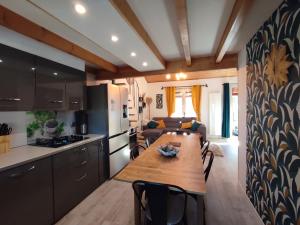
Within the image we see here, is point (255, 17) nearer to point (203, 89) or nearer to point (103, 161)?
point (103, 161)

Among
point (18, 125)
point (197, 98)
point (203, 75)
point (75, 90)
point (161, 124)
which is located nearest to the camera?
point (18, 125)

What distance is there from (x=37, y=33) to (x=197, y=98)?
605 centimetres

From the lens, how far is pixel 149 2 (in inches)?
58.9

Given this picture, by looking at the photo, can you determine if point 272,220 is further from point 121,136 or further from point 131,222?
point 121,136

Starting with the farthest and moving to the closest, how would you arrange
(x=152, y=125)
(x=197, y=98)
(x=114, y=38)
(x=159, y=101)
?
(x=159, y=101)
(x=197, y=98)
(x=152, y=125)
(x=114, y=38)

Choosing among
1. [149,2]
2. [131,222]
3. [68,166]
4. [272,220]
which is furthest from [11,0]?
[272,220]

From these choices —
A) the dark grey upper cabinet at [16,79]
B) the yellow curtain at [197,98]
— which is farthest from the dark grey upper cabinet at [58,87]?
the yellow curtain at [197,98]

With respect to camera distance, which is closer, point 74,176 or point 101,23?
point 101,23

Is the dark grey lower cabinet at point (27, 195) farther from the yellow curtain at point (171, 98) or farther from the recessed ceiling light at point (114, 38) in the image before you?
the yellow curtain at point (171, 98)

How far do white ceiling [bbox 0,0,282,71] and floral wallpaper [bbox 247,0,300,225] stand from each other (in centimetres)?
24

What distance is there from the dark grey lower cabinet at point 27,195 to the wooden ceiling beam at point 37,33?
4.62 ft

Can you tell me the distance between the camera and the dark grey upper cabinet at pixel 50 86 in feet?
6.74

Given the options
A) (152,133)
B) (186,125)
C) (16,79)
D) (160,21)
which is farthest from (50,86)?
(186,125)

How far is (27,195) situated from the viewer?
164 cm
